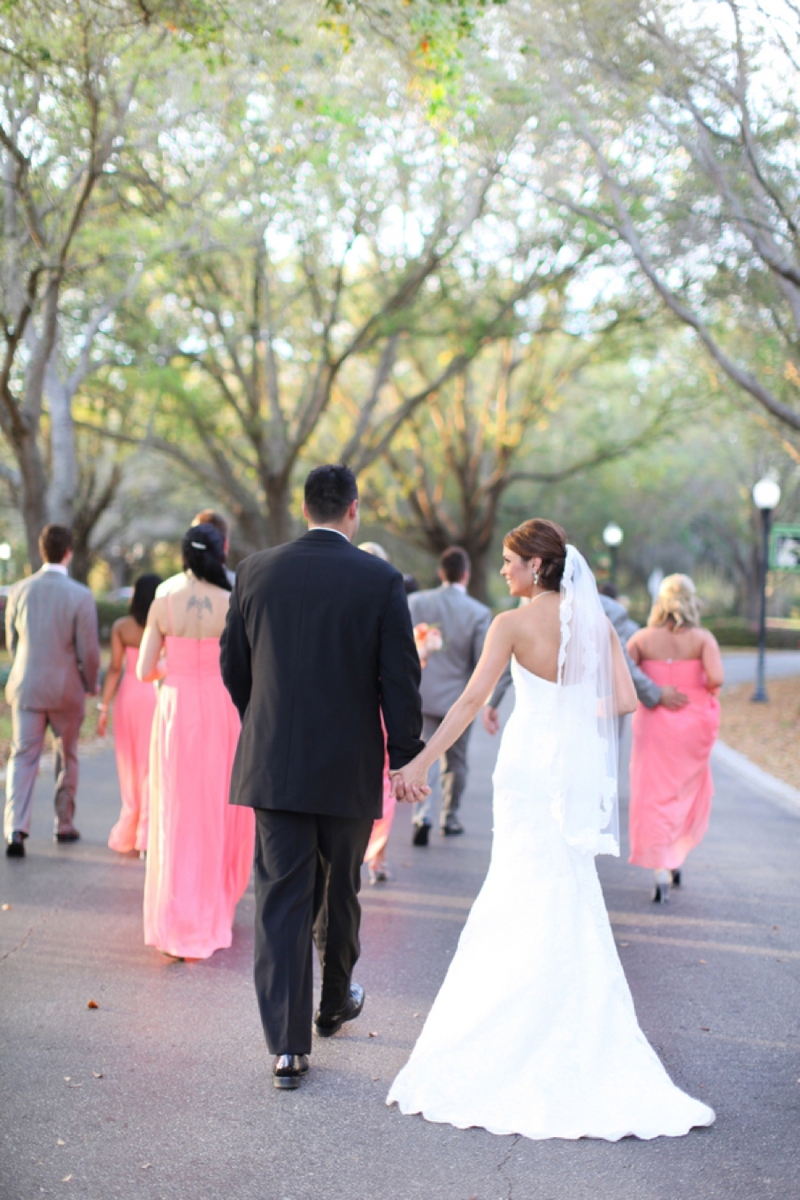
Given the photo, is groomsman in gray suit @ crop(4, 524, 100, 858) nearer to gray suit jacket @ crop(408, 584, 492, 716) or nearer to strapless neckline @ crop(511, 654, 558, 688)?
gray suit jacket @ crop(408, 584, 492, 716)

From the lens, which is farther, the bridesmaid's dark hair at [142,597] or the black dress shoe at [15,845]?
the bridesmaid's dark hair at [142,597]

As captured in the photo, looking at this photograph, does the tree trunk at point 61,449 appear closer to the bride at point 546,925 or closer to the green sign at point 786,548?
the green sign at point 786,548

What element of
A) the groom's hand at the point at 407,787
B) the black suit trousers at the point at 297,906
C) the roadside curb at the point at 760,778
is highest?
the groom's hand at the point at 407,787

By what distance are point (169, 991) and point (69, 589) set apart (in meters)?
3.74

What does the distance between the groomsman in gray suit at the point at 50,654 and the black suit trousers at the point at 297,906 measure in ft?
13.4

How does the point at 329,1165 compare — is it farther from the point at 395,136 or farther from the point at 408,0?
the point at 395,136

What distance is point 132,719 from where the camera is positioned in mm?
8125

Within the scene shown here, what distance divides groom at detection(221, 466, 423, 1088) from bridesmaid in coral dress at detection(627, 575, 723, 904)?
11.4 ft

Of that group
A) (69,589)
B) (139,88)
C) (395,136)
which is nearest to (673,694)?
(69,589)

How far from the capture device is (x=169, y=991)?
17.2 feet

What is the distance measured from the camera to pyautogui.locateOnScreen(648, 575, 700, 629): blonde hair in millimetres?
7555

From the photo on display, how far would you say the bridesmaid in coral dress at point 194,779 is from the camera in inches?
227

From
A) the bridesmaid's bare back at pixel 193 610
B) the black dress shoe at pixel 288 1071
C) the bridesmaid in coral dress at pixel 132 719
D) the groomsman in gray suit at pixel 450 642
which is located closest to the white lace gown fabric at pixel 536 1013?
the black dress shoe at pixel 288 1071

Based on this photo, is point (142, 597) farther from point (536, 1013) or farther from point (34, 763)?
point (536, 1013)
